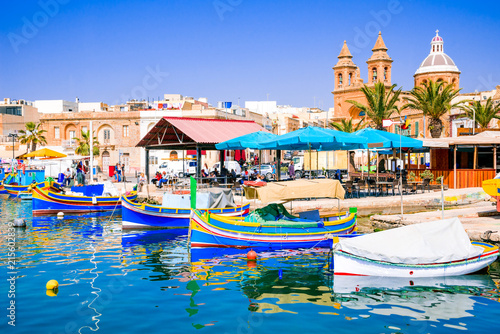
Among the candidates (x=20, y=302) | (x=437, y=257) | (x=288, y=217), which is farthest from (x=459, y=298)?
(x=20, y=302)

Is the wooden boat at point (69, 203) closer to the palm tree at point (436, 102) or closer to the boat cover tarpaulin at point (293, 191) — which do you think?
the boat cover tarpaulin at point (293, 191)

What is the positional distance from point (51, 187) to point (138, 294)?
1731 cm

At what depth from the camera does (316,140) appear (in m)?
21.6

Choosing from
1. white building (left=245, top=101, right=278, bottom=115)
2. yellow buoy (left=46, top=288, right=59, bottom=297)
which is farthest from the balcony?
yellow buoy (left=46, top=288, right=59, bottom=297)

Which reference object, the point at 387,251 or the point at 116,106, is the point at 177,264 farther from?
the point at 116,106

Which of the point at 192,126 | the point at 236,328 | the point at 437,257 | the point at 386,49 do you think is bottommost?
the point at 236,328

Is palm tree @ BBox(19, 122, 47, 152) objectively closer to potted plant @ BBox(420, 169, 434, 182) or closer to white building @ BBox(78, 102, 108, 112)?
white building @ BBox(78, 102, 108, 112)

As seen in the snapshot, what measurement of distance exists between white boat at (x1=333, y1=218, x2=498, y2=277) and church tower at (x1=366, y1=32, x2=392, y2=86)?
176 feet

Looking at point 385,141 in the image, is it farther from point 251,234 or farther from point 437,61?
point 437,61

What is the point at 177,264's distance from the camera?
13.5 m

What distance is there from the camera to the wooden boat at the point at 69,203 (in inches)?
978

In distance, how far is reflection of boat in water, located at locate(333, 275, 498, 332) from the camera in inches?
374

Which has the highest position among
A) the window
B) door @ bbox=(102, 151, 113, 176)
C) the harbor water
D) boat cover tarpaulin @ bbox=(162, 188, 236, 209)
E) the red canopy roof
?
the window

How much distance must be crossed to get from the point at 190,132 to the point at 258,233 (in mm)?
14647
